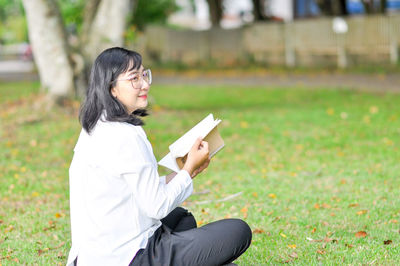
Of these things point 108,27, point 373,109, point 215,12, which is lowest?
point 373,109

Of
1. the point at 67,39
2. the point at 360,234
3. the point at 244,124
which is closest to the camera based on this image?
the point at 360,234

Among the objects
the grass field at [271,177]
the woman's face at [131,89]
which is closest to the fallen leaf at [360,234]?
the grass field at [271,177]

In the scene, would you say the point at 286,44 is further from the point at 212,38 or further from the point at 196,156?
the point at 196,156

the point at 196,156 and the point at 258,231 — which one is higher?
the point at 196,156

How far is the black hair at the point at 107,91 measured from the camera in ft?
11.6

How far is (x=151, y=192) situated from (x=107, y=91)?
58 cm

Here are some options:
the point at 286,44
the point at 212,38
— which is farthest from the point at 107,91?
the point at 212,38

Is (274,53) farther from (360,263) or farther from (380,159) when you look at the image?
(360,263)

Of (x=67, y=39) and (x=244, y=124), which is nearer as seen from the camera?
(x=244, y=124)

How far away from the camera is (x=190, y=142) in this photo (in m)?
3.79

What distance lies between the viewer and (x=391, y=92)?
15.2 m

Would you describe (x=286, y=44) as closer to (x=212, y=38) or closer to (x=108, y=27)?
(x=212, y=38)

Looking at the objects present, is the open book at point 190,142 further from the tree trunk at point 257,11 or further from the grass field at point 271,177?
the tree trunk at point 257,11

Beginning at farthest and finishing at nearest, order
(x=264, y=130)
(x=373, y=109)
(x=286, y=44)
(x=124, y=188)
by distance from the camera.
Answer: (x=286, y=44), (x=373, y=109), (x=264, y=130), (x=124, y=188)
